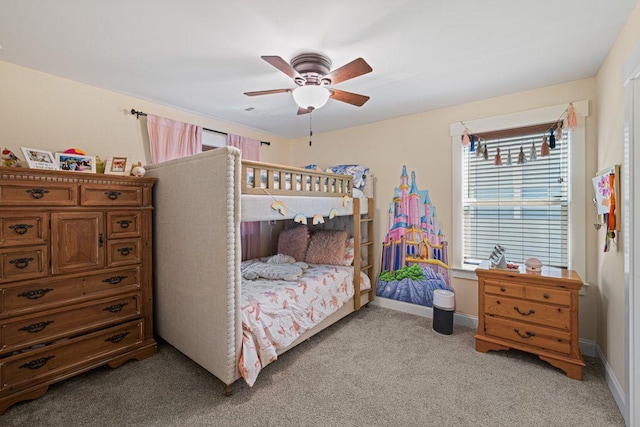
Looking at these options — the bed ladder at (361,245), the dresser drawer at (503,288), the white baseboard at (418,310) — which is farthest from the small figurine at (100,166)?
the dresser drawer at (503,288)

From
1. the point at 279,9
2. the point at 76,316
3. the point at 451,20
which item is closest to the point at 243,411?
the point at 76,316

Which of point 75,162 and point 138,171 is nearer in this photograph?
point 75,162

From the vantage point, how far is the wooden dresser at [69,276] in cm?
183

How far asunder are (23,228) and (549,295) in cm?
387

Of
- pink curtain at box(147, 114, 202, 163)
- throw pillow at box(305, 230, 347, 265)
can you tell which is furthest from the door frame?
pink curtain at box(147, 114, 202, 163)

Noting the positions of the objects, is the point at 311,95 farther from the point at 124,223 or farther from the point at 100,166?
the point at 100,166

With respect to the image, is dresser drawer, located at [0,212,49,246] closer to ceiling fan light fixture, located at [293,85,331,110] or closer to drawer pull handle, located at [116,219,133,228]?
drawer pull handle, located at [116,219,133,228]

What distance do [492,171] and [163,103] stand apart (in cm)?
355

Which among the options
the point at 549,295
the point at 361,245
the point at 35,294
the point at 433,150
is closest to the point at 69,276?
the point at 35,294

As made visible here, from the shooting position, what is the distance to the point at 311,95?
1998 millimetres

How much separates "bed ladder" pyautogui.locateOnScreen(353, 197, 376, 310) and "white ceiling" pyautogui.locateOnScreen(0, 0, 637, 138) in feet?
4.47

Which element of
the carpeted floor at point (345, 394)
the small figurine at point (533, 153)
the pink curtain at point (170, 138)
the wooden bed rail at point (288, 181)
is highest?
the pink curtain at point (170, 138)

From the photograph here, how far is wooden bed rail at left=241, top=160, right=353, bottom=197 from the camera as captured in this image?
216cm

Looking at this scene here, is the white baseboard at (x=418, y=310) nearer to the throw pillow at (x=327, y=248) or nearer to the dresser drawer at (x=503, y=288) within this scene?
the dresser drawer at (x=503, y=288)
